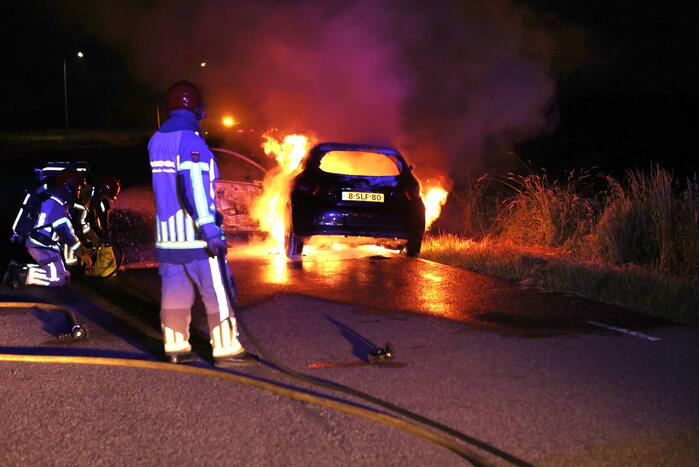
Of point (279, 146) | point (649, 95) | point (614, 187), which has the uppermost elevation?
point (649, 95)

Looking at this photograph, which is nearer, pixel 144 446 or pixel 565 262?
pixel 144 446

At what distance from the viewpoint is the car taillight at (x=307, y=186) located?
10.6 m

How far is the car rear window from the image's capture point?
460 inches

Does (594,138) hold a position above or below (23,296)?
above

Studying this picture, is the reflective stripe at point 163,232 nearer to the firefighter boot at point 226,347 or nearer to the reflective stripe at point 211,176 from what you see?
the reflective stripe at point 211,176

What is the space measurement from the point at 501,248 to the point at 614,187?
78.2 inches

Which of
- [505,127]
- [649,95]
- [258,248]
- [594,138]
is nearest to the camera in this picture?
[258,248]

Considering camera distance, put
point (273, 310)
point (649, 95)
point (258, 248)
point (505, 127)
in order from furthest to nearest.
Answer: point (649, 95)
point (505, 127)
point (258, 248)
point (273, 310)

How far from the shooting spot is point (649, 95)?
40.6 meters

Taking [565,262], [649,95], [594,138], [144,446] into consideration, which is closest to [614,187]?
[565,262]

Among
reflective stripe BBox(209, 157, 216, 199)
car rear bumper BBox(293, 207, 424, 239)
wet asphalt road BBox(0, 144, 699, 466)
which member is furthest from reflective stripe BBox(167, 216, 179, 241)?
car rear bumper BBox(293, 207, 424, 239)

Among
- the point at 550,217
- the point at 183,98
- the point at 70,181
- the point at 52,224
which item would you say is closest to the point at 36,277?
the point at 52,224

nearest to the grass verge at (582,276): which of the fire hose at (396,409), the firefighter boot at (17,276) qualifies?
the fire hose at (396,409)

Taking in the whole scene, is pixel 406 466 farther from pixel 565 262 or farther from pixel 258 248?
pixel 258 248
